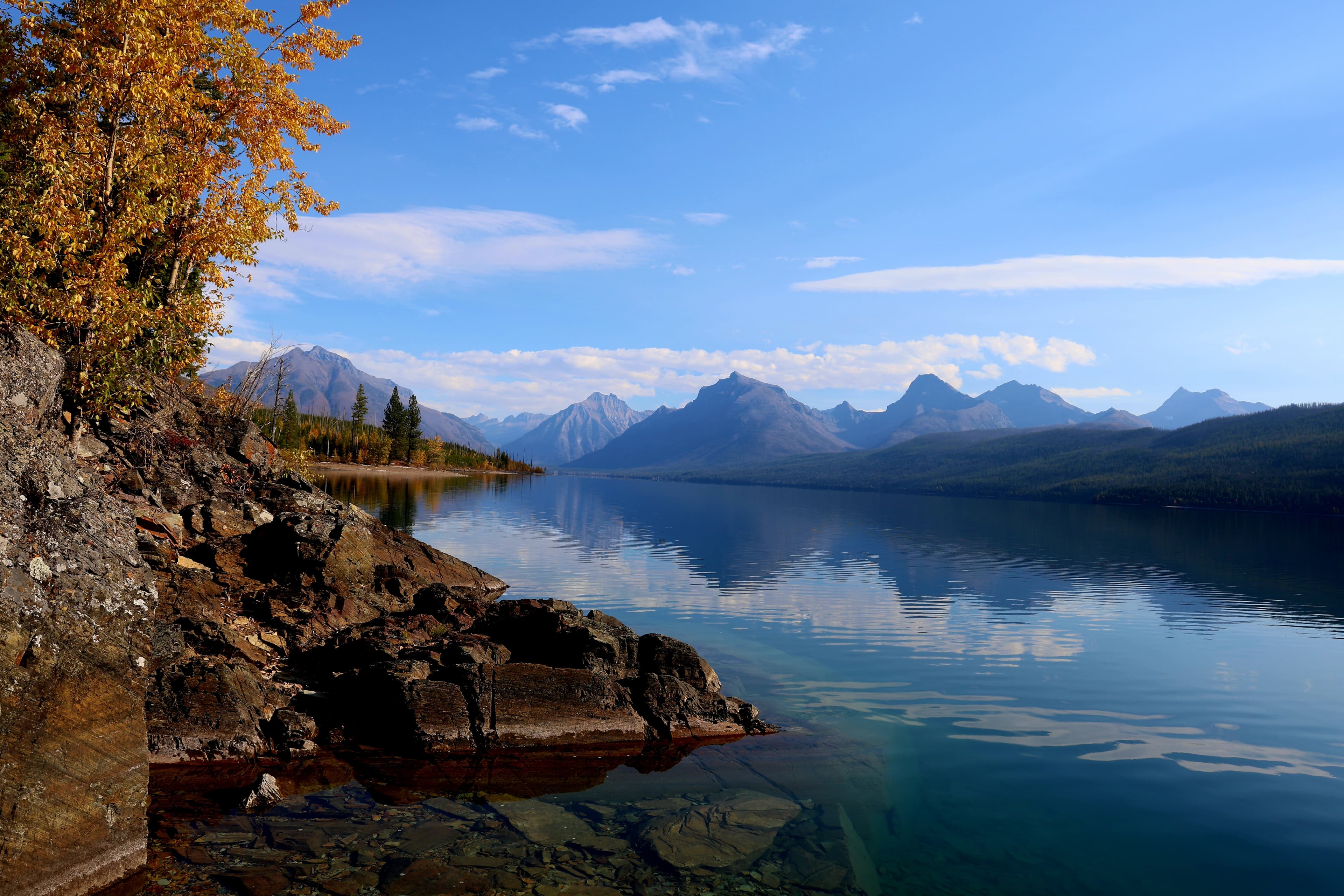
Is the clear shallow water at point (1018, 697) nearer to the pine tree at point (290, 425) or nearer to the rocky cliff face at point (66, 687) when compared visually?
the rocky cliff face at point (66, 687)

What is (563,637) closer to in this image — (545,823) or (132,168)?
(545,823)

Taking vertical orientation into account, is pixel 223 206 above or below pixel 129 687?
above

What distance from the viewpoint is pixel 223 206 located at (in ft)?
78.3

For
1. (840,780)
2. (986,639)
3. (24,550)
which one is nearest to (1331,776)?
(840,780)

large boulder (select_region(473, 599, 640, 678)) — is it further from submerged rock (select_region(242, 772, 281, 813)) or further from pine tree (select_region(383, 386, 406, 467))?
pine tree (select_region(383, 386, 406, 467))

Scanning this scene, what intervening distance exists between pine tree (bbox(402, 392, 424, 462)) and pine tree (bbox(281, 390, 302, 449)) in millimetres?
40461

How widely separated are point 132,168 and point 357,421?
17326 centimetres

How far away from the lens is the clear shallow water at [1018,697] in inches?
504

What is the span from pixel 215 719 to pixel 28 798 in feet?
17.0

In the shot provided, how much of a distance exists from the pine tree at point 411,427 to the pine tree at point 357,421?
10.4 meters

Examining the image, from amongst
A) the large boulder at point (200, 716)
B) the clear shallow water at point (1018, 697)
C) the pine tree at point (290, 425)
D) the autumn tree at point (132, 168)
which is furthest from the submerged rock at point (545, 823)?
the pine tree at point (290, 425)

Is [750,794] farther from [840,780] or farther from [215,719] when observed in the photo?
[215,719]

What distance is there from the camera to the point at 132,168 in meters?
19.6

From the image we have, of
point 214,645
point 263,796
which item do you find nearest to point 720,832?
point 263,796
